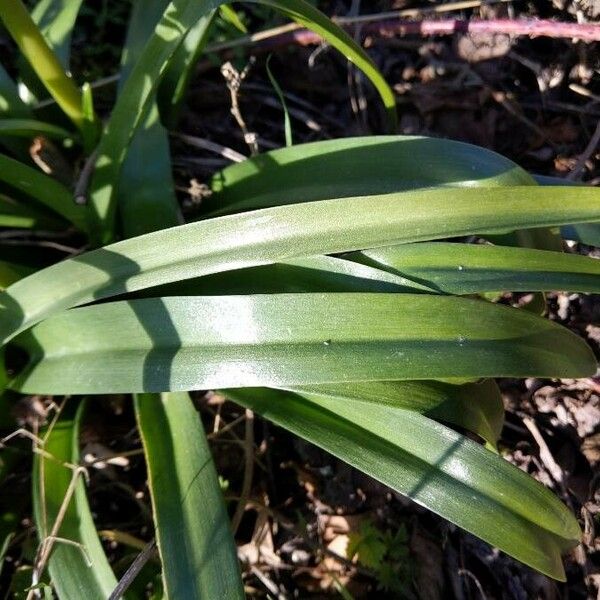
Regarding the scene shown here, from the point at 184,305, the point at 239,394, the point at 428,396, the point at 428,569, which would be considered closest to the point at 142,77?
the point at 184,305

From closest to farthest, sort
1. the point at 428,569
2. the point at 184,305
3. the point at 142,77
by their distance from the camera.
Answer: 1. the point at 184,305
2. the point at 142,77
3. the point at 428,569

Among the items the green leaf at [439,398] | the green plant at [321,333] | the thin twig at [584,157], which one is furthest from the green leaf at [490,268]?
the thin twig at [584,157]

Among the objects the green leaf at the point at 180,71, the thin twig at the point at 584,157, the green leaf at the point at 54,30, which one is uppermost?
the green leaf at the point at 54,30

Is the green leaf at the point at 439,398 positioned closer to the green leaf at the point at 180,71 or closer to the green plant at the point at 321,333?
the green plant at the point at 321,333

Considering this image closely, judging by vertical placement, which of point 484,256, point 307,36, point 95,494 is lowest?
point 95,494

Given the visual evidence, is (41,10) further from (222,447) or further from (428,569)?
(428,569)

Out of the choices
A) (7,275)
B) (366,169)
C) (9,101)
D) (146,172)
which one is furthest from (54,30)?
(366,169)

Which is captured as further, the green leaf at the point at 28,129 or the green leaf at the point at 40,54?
the green leaf at the point at 28,129

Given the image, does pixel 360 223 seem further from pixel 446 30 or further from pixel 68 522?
pixel 446 30
